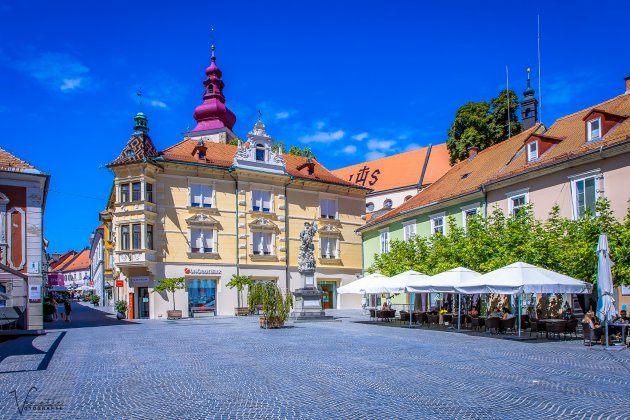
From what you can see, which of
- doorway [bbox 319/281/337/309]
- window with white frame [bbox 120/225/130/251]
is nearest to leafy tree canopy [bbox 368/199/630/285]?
doorway [bbox 319/281/337/309]

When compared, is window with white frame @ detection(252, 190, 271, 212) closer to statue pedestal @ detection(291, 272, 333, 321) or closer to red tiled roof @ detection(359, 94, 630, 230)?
red tiled roof @ detection(359, 94, 630, 230)

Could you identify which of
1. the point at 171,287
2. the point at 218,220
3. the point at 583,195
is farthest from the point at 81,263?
the point at 583,195

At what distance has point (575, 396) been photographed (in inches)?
376

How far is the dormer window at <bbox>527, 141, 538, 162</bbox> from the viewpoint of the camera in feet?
87.8

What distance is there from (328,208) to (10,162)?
25.3 meters

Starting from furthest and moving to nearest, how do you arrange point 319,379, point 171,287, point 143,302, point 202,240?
1. point 202,240
2. point 143,302
3. point 171,287
4. point 319,379

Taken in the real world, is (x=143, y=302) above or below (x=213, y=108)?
below

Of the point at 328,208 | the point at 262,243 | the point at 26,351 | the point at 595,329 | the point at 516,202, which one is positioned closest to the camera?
the point at 595,329

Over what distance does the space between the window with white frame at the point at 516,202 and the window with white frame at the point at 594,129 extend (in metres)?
3.82

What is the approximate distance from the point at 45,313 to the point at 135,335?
17.9 m

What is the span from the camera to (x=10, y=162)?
26719 mm

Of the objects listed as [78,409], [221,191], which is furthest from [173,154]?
[78,409]

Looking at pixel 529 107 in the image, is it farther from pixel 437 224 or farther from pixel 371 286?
pixel 371 286

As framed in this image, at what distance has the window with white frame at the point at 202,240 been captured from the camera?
3938 cm
